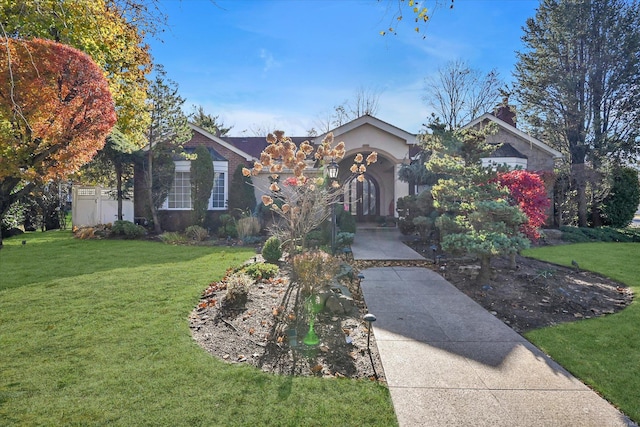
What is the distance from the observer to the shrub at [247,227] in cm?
1372

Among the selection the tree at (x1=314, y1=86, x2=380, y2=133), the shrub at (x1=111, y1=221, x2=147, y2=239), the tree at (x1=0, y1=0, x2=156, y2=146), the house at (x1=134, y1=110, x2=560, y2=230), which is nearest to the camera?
the tree at (x1=0, y1=0, x2=156, y2=146)

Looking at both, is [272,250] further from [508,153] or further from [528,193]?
[508,153]

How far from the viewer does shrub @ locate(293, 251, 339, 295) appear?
584 centimetres

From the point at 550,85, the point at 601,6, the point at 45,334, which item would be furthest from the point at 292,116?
the point at 45,334

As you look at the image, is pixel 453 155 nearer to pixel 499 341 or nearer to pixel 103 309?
pixel 499 341

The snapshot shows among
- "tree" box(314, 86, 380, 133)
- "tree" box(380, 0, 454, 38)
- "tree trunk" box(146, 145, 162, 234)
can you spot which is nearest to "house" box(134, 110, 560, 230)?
"tree trunk" box(146, 145, 162, 234)

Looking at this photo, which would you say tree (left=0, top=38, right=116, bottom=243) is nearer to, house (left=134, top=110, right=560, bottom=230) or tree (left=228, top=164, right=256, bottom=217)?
tree (left=228, top=164, right=256, bottom=217)

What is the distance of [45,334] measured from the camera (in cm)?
450

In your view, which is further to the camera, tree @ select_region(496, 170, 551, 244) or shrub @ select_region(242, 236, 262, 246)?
shrub @ select_region(242, 236, 262, 246)

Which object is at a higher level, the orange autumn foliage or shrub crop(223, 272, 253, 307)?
the orange autumn foliage

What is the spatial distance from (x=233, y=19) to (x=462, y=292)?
6.43m

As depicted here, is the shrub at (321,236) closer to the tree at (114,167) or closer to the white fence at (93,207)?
the tree at (114,167)

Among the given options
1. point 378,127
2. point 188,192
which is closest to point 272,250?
point 378,127

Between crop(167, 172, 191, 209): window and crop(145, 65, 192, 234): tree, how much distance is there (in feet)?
4.08
